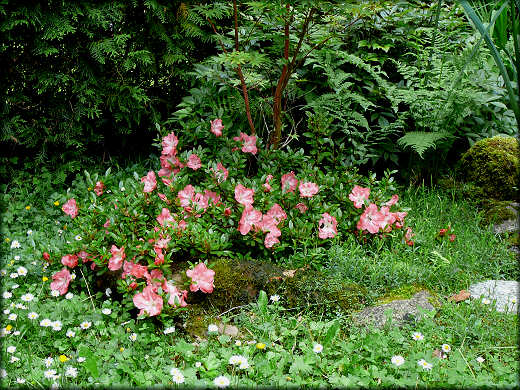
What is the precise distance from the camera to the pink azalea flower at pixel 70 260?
99.8 inches

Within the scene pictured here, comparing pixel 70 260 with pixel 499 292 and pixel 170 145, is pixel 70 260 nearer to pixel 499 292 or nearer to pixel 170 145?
pixel 170 145

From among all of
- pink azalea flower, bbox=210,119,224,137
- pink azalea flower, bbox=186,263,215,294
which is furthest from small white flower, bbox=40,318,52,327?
pink azalea flower, bbox=210,119,224,137

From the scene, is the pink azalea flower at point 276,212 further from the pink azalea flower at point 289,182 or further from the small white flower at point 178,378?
the small white flower at point 178,378

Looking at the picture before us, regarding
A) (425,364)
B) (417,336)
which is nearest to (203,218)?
(417,336)

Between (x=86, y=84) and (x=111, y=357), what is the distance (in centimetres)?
229

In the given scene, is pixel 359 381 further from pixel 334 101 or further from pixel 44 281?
pixel 334 101

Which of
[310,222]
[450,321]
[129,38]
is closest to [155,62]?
[129,38]

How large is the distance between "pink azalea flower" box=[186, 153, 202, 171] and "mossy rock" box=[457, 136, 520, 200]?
2.11 metres

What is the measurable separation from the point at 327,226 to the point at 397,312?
2.41 ft

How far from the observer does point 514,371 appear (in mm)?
1909

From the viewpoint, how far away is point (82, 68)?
362cm

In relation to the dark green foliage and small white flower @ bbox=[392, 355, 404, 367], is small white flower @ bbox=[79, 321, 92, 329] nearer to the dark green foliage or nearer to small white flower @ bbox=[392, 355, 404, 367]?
small white flower @ bbox=[392, 355, 404, 367]

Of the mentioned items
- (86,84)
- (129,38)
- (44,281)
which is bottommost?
(44,281)

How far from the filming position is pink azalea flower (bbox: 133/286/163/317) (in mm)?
2180
